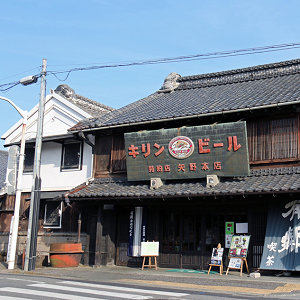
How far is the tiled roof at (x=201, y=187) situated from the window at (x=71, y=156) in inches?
89.9

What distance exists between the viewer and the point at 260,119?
1599 cm

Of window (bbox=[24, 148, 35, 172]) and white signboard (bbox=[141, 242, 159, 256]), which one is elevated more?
window (bbox=[24, 148, 35, 172])

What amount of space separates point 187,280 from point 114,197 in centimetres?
474

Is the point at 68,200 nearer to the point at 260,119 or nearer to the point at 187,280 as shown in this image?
the point at 187,280

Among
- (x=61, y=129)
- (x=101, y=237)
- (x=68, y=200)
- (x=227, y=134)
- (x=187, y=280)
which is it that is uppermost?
(x=61, y=129)

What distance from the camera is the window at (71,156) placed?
800 inches

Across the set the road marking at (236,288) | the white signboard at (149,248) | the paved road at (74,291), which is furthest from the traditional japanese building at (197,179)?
the paved road at (74,291)

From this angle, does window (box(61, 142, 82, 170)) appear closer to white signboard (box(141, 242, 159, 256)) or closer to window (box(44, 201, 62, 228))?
window (box(44, 201, 62, 228))

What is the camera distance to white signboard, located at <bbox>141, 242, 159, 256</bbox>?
15961 millimetres

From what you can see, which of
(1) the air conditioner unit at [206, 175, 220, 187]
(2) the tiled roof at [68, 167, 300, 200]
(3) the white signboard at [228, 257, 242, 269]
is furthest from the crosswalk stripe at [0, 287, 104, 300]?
(1) the air conditioner unit at [206, 175, 220, 187]

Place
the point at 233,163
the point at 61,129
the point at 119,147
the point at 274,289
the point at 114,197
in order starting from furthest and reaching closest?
the point at 61,129 → the point at 119,147 → the point at 114,197 → the point at 233,163 → the point at 274,289

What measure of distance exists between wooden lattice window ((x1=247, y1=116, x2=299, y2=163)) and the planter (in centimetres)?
857

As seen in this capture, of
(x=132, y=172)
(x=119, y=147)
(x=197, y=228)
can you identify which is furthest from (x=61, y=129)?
(x=197, y=228)

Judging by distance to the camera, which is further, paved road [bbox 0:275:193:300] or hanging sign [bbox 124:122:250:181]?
hanging sign [bbox 124:122:250:181]
